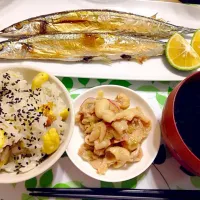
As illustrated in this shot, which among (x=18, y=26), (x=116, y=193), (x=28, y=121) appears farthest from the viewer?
(x=18, y=26)

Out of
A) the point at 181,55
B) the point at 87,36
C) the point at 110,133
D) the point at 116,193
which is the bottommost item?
the point at 116,193

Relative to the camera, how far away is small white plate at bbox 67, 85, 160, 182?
47.9 inches

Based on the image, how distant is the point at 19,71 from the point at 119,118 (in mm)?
415

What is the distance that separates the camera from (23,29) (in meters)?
1.56

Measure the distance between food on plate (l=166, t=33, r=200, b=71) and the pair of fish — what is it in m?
0.05

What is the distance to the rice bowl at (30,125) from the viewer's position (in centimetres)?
108

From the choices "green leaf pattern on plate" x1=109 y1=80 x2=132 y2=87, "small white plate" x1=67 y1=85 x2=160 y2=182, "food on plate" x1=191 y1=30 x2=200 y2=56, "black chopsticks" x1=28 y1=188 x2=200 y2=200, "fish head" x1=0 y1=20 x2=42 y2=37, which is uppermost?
"fish head" x1=0 y1=20 x2=42 y2=37

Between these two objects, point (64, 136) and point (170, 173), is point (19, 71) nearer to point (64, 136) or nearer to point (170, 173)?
point (64, 136)

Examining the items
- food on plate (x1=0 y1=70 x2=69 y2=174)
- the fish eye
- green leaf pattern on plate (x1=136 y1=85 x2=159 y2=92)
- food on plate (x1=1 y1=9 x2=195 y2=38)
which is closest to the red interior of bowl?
green leaf pattern on plate (x1=136 y1=85 x2=159 y2=92)

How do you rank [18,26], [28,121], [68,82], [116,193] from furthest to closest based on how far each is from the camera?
[18,26], [68,82], [116,193], [28,121]

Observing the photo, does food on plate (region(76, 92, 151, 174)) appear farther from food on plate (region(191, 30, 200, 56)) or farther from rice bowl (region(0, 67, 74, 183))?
food on plate (region(191, 30, 200, 56))

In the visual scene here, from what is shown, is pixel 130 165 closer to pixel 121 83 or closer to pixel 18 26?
pixel 121 83

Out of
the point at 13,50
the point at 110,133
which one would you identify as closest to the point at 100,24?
the point at 13,50

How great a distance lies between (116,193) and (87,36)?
0.72 m
